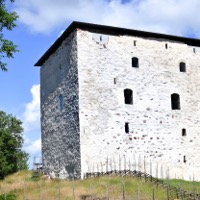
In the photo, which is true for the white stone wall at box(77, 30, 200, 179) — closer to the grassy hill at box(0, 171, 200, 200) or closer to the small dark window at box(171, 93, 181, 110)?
the small dark window at box(171, 93, 181, 110)

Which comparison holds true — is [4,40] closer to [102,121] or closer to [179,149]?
[102,121]

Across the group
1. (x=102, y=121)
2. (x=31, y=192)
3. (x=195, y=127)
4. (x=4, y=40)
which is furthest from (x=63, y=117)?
(x=4, y=40)

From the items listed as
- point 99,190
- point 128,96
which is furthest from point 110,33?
point 99,190

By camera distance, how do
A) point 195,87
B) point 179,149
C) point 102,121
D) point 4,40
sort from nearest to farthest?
point 4,40
point 102,121
point 179,149
point 195,87

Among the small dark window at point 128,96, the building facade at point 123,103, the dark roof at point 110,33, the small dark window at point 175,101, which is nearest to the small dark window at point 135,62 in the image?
the building facade at point 123,103

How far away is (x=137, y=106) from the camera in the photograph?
75.7ft

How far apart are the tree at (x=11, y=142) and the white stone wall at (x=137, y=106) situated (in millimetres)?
12824

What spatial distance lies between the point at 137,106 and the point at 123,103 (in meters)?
0.89

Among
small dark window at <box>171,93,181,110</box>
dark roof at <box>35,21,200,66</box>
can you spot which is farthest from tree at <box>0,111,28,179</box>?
small dark window at <box>171,93,181,110</box>

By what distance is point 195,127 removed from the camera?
24516 millimetres

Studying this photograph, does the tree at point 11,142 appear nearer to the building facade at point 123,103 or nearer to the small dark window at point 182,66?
the building facade at point 123,103

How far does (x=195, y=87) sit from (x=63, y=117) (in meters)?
8.19

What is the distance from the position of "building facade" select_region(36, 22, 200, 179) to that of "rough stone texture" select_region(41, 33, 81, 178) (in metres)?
0.06

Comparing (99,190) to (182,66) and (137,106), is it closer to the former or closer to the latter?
(137,106)
